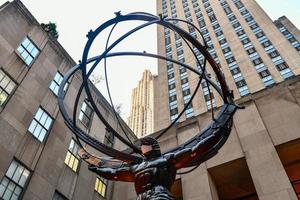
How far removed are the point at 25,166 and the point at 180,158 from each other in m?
10.4

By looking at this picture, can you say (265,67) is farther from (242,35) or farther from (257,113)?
(257,113)

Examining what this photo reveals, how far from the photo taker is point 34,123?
1389cm

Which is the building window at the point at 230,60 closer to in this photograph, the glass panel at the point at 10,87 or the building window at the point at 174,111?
the building window at the point at 174,111

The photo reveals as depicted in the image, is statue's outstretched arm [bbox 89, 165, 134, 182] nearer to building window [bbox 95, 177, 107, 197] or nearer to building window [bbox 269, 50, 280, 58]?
building window [bbox 95, 177, 107, 197]

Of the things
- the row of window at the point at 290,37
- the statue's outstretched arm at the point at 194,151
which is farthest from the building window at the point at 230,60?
the statue's outstretched arm at the point at 194,151

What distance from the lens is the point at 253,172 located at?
40.0ft

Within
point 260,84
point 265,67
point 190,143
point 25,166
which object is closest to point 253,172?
point 190,143

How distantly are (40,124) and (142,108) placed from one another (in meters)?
101

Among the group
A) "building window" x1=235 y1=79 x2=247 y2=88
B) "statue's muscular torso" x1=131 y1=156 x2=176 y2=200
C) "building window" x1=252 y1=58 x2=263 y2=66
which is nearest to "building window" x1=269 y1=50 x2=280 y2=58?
"building window" x1=252 y1=58 x2=263 y2=66

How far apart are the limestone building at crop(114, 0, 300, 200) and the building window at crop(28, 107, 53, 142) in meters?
5.81

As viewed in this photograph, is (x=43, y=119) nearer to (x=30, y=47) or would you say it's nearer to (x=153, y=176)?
(x=30, y=47)

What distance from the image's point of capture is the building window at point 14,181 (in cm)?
1095

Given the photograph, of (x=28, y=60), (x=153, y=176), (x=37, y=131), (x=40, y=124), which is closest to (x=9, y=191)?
(x=37, y=131)

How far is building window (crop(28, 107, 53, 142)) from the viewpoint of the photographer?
13.7 metres
